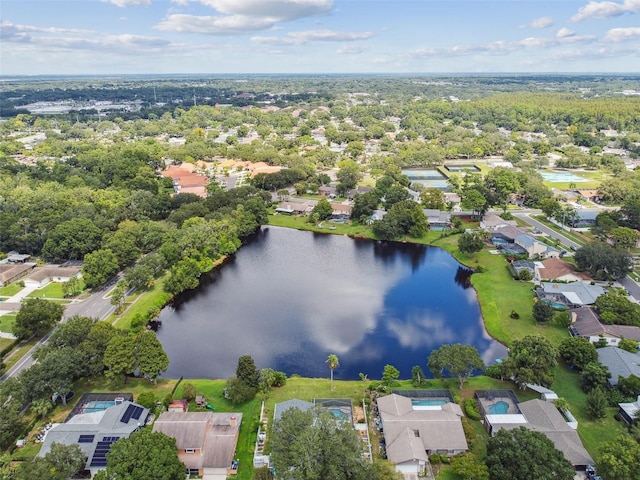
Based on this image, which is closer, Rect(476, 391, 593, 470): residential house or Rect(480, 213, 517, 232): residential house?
Rect(476, 391, 593, 470): residential house

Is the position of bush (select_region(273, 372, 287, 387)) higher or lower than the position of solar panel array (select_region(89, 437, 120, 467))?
lower

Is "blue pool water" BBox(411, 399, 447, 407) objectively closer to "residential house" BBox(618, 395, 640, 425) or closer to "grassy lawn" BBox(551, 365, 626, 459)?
"grassy lawn" BBox(551, 365, 626, 459)

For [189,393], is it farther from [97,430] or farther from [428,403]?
[428,403]

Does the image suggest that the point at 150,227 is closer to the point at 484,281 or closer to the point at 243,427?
the point at 243,427

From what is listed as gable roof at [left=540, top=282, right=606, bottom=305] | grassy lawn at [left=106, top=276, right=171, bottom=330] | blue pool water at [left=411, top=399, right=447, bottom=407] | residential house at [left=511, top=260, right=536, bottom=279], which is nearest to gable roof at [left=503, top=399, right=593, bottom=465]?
blue pool water at [left=411, top=399, right=447, bottom=407]

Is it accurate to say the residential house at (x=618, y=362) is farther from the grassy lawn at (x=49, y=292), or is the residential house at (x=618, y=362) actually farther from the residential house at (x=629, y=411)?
the grassy lawn at (x=49, y=292)

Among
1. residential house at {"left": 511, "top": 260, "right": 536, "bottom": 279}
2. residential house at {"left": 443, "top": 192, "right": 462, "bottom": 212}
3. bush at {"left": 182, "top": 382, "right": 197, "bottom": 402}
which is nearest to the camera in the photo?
bush at {"left": 182, "top": 382, "right": 197, "bottom": 402}
